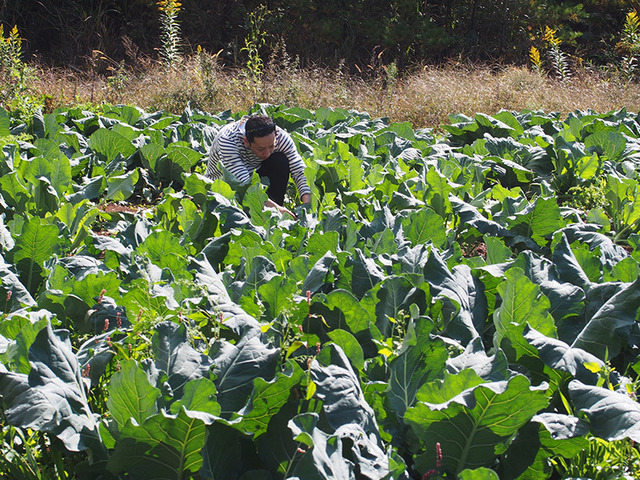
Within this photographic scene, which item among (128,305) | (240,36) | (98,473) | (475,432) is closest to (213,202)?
(128,305)

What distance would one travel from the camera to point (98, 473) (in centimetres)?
205

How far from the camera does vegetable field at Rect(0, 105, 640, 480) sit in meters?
1.91

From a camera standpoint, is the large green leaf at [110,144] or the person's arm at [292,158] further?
the large green leaf at [110,144]

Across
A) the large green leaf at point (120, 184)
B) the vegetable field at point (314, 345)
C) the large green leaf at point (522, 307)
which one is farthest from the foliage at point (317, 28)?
the large green leaf at point (522, 307)

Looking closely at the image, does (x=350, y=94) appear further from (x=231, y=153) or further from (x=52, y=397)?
(x=52, y=397)

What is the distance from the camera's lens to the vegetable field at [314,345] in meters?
1.91

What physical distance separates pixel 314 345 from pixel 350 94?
29.8 feet

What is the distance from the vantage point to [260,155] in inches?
205

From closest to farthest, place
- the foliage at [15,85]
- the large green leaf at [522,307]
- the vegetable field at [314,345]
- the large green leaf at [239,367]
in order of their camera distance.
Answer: the vegetable field at [314,345] → the large green leaf at [239,367] → the large green leaf at [522,307] → the foliage at [15,85]

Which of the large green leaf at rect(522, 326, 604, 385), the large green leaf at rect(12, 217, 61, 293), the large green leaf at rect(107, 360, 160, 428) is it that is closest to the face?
the large green leaf at rect(12, 217, 61, 293)

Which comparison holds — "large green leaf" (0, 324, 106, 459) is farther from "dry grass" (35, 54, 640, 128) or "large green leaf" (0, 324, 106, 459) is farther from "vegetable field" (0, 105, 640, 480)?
"dry grass" (35, 54, 640, 128)

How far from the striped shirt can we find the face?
0.10 metres

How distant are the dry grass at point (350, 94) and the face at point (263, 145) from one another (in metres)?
4.35

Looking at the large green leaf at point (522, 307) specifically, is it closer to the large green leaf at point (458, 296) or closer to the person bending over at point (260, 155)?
the large green leaf at point (458, 296)
